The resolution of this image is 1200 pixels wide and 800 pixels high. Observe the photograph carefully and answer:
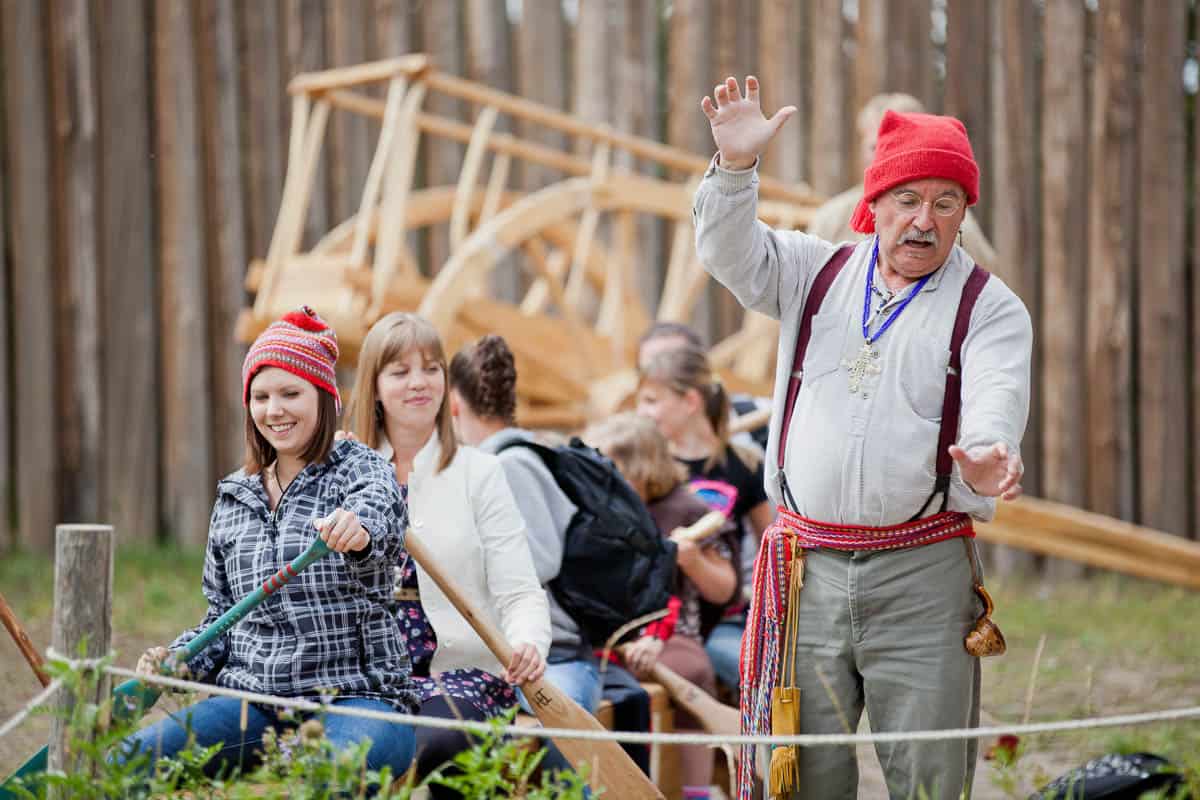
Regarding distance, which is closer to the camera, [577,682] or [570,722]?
[570,722]

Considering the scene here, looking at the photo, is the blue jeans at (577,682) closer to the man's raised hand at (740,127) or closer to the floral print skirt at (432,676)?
the floral print skirt at (432,676)

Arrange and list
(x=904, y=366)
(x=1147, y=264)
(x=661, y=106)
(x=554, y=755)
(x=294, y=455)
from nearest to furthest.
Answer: (x=904, y=366) < (x=294, y=455) < (x=554, y=755) < (x=1147, y=264) < (x=661, y=106)

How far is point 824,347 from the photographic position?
8.25ft

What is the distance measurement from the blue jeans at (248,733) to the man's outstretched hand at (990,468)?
1.06 meters

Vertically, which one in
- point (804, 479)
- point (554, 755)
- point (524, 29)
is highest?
point (524, 29)

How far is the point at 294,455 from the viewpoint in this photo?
2684 mm

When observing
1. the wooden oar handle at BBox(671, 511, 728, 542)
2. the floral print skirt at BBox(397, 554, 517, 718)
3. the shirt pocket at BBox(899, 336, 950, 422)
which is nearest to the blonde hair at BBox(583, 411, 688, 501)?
the wooden oar handle at BBox(671, 511, 728, 542)

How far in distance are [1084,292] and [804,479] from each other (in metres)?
4.94

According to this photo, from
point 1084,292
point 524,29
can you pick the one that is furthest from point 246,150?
point 1084,292

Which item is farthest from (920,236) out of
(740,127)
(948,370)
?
(740,127)

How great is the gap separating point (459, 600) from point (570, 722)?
13.3 inches

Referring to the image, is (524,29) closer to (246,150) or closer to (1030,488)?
(246,150)

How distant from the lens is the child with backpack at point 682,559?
3.57 m

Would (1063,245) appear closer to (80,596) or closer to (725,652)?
(725,652)
